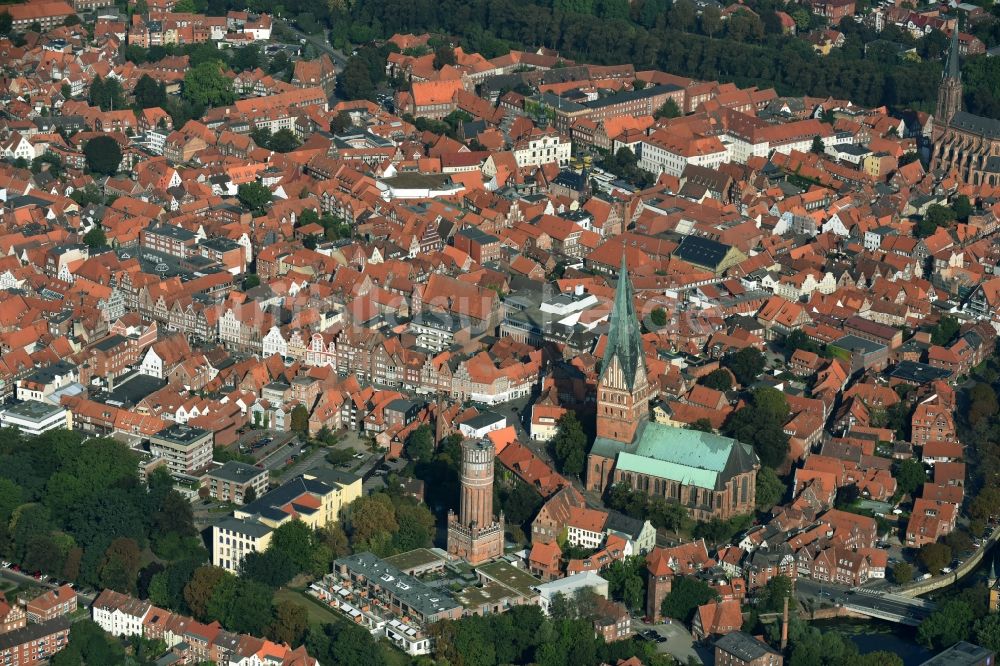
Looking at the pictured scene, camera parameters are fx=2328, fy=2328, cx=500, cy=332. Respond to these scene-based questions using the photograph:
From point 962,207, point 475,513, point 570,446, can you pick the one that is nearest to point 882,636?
point 475,513

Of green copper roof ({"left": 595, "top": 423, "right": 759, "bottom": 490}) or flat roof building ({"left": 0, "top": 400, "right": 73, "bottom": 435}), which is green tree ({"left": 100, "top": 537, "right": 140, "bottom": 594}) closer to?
flat roof building ({"left": 0, "top": 400, "right": 73, "bottom": 435})

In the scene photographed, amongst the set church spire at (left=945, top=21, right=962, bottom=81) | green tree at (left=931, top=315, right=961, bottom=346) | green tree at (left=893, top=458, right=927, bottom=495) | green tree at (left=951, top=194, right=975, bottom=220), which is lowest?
green tree at (left=893, top=458, right=927, bottom=495)

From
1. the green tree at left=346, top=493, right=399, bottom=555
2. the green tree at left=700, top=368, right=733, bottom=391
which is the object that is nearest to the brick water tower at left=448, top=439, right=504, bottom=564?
the green tree at left=346, top=493, right=399, bottom=555

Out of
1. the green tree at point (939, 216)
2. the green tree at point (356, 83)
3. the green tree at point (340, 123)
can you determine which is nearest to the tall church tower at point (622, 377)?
the green tree at point (939, 216)

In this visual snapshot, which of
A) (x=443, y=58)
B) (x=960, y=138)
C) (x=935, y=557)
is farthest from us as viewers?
(x=443, y=58)

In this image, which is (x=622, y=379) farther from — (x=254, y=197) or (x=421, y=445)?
(x=254, y=197)

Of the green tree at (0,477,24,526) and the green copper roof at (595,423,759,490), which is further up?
the green copper roof at (595,423,759,490)

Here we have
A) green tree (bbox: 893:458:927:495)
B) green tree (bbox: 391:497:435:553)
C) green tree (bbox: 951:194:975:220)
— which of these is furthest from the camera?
green tree (bbox: 951:194:975:220)
